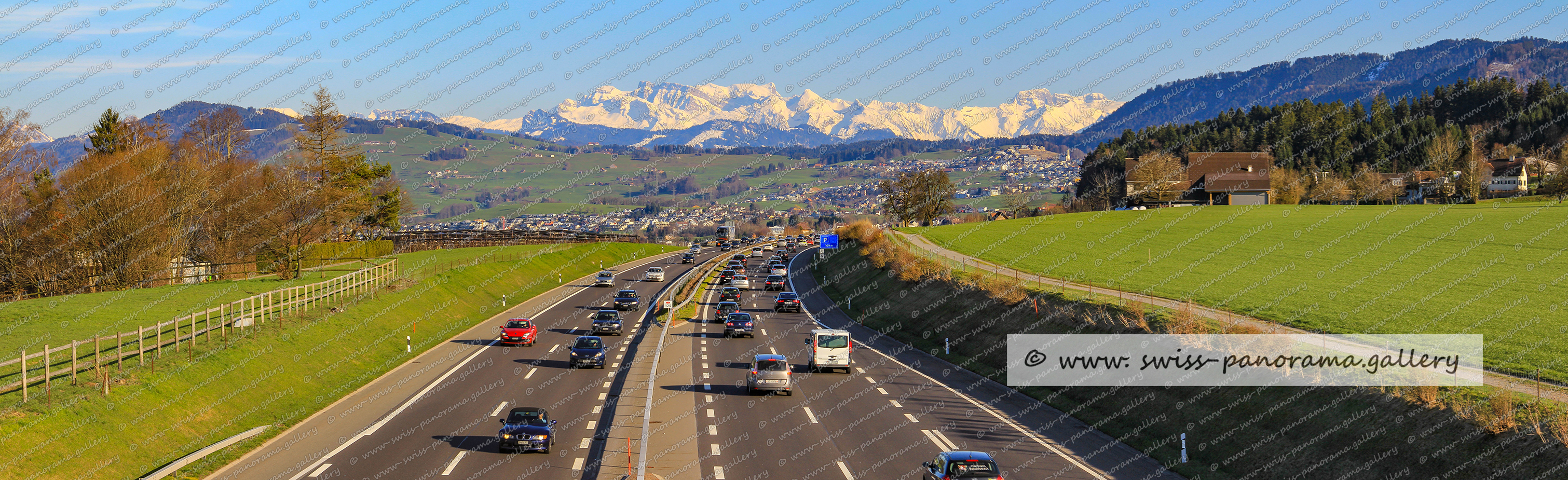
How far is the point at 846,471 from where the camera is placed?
905 inches

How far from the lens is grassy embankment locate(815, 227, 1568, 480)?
19156mm

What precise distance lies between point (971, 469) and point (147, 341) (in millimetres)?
29527

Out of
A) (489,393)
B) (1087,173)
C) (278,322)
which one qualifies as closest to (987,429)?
(489,393)

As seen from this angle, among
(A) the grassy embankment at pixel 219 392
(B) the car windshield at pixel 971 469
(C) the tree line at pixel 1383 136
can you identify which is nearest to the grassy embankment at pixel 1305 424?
(B) the car windshield at pixel 971 469

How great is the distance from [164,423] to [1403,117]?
619ft

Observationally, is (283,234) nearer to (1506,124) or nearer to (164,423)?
(164,423)

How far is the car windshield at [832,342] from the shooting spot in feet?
129

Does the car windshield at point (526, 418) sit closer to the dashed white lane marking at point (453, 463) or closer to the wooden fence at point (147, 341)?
the dashed white lane marking at point (453, 463)

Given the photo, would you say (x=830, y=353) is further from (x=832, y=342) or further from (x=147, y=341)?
(x=147, y=341)

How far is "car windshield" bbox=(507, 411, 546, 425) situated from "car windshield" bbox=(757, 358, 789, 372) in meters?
10.1

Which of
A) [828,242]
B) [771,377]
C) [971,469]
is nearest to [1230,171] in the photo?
[828,242]

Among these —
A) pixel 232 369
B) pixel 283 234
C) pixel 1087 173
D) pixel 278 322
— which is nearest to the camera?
pixel 232 369

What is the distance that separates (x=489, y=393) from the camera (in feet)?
109

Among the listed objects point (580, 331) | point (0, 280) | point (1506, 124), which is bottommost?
point (580, 331)
